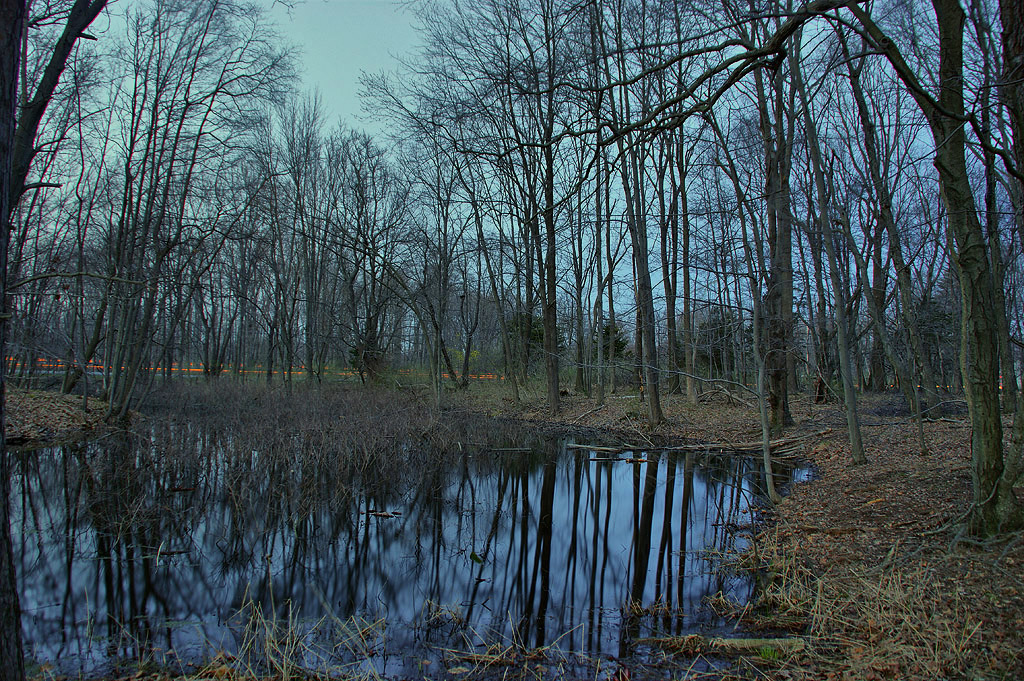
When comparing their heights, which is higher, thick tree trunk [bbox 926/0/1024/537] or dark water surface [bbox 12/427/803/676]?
thick tree trunk [bbox 926/0/1024/537]

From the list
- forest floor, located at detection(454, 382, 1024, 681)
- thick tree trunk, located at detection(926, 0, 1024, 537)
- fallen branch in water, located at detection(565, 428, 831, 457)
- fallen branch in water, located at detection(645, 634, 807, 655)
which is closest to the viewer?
forest floor, located at detection(454, 382, 1024, 681)

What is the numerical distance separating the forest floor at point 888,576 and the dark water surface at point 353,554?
0.63m

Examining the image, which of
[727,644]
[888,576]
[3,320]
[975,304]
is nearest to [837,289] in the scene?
[975,304]

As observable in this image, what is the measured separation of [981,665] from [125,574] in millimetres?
7058

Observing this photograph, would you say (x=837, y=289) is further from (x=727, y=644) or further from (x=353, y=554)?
(x=353, y=554)

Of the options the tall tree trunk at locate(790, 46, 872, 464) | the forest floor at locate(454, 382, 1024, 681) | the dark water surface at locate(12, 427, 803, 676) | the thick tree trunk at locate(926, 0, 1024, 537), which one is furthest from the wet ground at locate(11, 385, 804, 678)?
the thick tree trunk at locate(926, 0, 1024, 537)

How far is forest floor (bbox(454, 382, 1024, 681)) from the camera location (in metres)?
3.29

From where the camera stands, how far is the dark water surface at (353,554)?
4.43 meters

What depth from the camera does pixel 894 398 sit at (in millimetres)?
16828

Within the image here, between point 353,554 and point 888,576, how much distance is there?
17.2 ft

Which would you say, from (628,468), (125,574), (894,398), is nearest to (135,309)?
(125,574)

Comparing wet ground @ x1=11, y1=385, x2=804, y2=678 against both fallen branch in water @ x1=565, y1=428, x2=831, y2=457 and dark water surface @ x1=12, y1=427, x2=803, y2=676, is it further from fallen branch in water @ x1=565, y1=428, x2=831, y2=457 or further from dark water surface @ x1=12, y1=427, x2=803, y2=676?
fallen branch in water @ x1=565, y1=428, x2=831, y2=457

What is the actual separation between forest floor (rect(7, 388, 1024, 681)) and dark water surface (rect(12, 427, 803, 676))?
632 mm

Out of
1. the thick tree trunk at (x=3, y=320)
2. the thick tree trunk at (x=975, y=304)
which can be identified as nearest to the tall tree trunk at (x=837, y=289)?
the thick tree trunk at (x=975, y=304)
